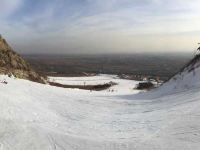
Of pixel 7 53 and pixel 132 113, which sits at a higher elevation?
pixel 7 53

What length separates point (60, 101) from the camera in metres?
15.7

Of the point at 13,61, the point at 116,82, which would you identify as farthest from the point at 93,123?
the point at 116,82

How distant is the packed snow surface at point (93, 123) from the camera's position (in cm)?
955

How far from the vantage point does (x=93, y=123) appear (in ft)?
40.9

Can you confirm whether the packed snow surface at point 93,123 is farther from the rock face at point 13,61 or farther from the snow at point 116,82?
the rock face at point 13,61

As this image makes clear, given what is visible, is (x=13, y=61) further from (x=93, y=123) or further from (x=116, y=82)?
(x=93, y=123)

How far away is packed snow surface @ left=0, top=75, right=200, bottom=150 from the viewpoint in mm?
9547

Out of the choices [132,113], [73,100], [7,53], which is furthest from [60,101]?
[7,53]

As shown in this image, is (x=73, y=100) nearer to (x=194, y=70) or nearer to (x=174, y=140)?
(x=194, y=70)

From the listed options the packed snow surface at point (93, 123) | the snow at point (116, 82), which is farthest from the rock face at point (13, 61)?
the packed snow surface at point (93, 123)

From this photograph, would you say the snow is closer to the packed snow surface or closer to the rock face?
the rock face

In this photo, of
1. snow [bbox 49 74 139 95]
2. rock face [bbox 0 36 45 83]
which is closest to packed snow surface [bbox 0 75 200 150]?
snow [bbox 49 74 139 95]

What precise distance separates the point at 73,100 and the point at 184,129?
753cm

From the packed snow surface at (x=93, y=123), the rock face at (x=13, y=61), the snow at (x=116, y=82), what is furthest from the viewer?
the snow at (x=116, y=82)
